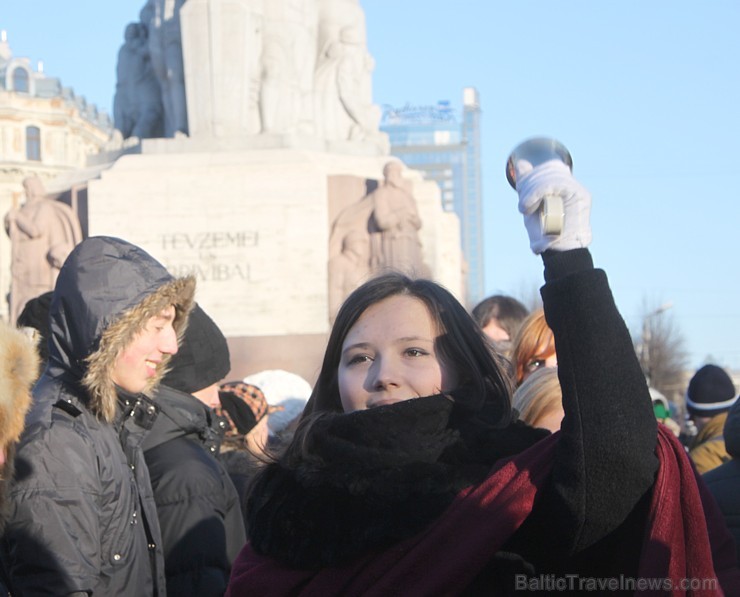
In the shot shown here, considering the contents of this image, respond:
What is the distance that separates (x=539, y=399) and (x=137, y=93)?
1344 centimetres

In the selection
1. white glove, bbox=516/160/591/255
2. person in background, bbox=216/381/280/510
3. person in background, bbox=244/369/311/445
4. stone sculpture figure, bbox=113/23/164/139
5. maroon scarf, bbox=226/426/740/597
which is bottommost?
person in background, bbox=244/369/311/445

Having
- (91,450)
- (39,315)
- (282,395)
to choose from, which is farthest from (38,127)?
(91,450)

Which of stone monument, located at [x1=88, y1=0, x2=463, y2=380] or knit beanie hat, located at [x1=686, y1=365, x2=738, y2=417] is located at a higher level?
stone monument, located at [x1=88, y1=0, x2=463, y2=380]

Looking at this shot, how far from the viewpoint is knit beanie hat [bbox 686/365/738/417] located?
19.5ft

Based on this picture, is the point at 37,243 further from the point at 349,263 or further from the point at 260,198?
the point at 349,263

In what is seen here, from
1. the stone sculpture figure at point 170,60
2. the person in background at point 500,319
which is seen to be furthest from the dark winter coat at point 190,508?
the stone sculpture figure at point 170,60

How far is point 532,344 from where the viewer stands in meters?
4.08

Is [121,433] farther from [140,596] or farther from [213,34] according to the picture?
[213,34]

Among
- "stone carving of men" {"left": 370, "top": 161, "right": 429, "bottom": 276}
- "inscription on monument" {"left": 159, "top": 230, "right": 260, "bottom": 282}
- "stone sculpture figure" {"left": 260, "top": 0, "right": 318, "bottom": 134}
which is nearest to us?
"stone carving of men" {"left": 370, "top": 161, "right": 429, "bottom": 276}

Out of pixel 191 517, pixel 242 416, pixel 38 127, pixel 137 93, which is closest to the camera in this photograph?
pixel 191 517

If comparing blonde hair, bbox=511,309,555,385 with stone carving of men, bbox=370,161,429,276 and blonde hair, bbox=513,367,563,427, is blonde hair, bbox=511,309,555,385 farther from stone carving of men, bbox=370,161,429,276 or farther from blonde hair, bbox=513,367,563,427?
stone carving of men, bbox=370,161,429,276

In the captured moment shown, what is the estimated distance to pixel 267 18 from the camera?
47.8ft

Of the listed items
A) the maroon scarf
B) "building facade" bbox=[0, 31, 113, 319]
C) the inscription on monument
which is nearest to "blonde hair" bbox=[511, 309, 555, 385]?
the maroon scarf

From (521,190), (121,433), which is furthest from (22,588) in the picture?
(521,190)
